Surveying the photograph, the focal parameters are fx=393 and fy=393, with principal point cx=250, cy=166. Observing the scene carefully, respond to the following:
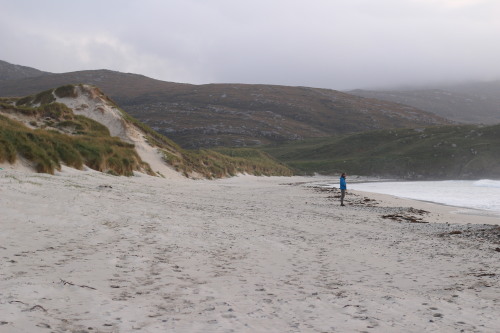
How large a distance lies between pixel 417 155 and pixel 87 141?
78.6m

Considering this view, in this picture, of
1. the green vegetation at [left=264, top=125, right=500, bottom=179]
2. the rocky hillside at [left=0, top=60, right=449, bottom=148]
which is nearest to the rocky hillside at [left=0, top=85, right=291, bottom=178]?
the green vegetation at [left=264, top=125, right=500, bottom=179]

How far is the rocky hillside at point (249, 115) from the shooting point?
Answer: 5748 inches

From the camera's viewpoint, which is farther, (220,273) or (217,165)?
(217,165)

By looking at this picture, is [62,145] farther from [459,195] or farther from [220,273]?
[459,195]

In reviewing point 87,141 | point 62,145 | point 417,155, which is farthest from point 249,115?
point 62,145

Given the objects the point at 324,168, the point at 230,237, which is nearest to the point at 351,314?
A: the point at 230,237

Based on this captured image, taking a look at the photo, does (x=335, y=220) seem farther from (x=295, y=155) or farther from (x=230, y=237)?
(x=295, y=155)

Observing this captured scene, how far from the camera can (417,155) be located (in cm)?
8781

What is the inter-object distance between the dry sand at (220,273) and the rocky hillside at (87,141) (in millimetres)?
7368

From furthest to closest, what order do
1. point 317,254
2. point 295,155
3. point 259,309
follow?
A: point 295,155 < point 317,254 < point 259,309

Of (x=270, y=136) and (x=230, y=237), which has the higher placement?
(x=270, y=136)

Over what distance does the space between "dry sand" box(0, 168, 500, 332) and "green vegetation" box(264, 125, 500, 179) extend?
72.3 meters

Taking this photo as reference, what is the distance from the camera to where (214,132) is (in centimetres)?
14450

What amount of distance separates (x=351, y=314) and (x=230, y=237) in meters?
5.05
